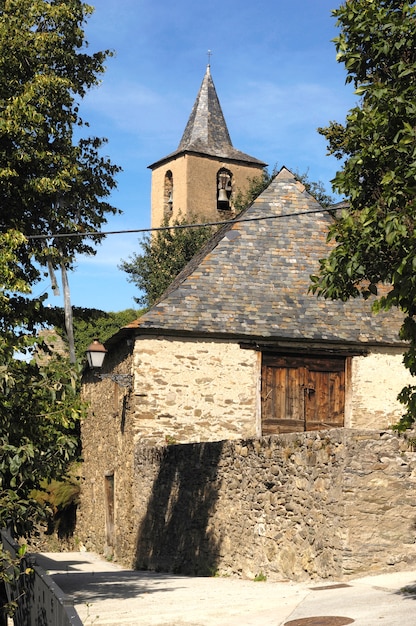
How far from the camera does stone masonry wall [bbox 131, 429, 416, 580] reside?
1085cm

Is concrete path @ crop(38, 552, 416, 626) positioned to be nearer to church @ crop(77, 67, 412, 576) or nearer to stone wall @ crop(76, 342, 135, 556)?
church @ crop(77, 67, 412, 576)

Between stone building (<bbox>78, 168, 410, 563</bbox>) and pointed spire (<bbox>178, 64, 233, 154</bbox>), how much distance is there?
34331 mm

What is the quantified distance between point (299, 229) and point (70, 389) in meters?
13.6

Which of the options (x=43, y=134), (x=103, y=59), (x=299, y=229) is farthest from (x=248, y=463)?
(x=299, y=229)

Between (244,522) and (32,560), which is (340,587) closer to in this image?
(244,522)

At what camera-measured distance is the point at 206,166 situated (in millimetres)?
54875

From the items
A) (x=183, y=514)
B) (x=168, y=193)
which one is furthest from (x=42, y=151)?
(x=168, y=193)

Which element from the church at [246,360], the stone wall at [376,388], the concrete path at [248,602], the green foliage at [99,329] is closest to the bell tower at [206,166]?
the green foliage at [99,329]

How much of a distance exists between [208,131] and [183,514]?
42.6 m

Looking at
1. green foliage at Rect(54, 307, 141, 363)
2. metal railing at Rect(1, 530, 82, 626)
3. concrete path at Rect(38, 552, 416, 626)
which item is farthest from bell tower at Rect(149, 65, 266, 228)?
metal railing at Rect(1, 530, 82, 626)

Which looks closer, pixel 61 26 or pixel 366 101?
pixel 366 101

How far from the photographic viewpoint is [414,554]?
1091 cm

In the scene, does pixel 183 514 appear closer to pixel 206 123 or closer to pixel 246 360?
pixel 246 360

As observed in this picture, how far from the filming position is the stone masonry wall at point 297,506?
1085 centimetres
